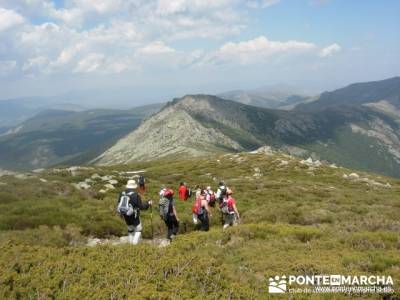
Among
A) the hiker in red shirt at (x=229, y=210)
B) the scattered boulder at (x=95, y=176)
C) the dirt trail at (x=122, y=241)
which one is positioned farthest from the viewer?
the scattered boulder at (x=95, y=176)

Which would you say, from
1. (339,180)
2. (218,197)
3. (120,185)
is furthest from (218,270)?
(339,180)

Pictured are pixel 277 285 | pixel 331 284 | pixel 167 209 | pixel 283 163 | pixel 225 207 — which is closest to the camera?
pixel 277 285

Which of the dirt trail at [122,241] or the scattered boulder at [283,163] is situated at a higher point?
the dirt trail at [122,241]

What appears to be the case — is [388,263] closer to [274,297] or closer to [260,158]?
[274,297]

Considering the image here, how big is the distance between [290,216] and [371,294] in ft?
42.9

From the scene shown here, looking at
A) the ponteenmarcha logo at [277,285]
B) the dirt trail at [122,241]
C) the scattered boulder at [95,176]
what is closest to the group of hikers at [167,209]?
the dirt trail at [122,241]

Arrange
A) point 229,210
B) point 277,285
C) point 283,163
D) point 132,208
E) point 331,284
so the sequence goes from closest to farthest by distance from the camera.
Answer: point 277,285 → point 331,284 → point 132,208 → point 229,210 → point 283,163

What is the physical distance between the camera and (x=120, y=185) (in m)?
40.2

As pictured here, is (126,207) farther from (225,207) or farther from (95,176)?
(95,176)

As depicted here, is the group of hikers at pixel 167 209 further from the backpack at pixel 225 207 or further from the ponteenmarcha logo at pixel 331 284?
the ponteenmarcha logo at pixel 331 284

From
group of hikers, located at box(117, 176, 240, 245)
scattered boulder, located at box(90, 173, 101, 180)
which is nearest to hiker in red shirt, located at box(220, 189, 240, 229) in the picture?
group of hikers, located at box(117, 176, 240, 245)

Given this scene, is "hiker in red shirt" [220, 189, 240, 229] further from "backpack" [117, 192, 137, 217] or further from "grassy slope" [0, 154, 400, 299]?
"backpack" [117, 192, 137, 217]

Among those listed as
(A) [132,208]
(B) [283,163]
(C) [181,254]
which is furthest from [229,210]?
(B) [283,163]

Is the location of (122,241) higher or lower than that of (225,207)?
lower
